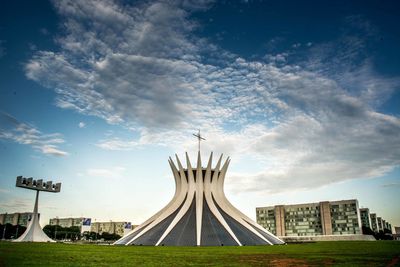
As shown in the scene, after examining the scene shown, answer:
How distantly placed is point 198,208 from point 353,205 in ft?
185

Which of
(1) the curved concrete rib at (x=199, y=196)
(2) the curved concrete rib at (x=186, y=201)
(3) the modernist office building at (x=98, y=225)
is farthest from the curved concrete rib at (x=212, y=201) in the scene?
(3) the modernist office building at (x=98, y=225)

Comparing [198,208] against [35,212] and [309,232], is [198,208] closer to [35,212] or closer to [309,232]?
[35,212]

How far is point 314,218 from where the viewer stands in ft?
260

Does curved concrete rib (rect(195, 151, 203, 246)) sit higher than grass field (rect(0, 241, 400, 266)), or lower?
higher

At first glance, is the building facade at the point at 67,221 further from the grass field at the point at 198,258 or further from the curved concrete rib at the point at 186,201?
the grass field at the point at 198,258

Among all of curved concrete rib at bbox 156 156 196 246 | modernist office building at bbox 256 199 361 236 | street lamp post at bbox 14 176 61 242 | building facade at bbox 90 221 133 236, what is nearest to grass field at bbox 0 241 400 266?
curved concrete rib at bbox 156 156 196 246

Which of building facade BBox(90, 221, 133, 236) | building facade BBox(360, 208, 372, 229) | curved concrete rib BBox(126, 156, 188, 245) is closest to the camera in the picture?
curved concrete rib BBox(126, 156, 188, 245)

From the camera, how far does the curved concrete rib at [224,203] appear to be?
32.0m

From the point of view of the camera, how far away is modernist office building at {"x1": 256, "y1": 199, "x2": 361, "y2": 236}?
74562 millimetres

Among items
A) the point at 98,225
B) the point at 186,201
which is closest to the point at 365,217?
the point at 186,201

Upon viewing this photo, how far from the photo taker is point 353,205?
245 ft

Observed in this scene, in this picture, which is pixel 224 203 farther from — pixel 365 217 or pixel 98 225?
pixel 98 225

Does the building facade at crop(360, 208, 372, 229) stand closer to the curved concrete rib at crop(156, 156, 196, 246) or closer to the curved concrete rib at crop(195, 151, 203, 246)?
the curved concrete rib at crop(195, 151, 203, 246)

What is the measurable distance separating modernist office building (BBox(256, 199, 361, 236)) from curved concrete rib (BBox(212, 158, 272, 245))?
49.9 m
